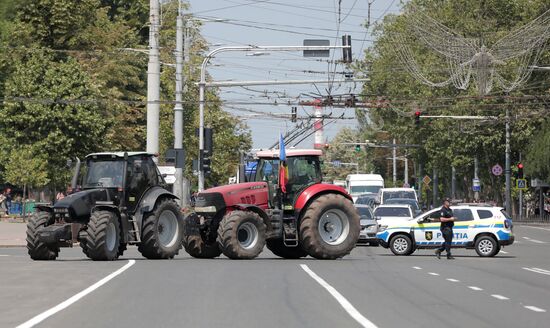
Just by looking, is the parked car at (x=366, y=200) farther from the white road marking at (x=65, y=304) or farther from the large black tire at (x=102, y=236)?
the white road marking at (x=65, y=304)

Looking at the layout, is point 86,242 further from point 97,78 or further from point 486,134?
point 486,134

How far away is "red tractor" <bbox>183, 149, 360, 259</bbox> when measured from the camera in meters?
31.0

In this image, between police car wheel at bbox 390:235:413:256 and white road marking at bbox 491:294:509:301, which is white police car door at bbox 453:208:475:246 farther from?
white road marking at bbox 491:294:509:301

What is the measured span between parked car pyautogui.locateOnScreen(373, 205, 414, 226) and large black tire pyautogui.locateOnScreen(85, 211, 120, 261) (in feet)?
54.6

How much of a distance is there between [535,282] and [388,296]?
630 cm

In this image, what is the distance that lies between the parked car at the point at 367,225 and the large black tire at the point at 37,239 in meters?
16.1

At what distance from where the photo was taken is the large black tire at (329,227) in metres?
31.2

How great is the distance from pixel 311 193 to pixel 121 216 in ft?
16.3

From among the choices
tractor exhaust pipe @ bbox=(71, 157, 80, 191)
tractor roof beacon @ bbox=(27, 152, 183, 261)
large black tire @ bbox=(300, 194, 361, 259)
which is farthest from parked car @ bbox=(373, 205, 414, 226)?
tractor exhaust pipe @ bbox=(71, 157, 80, 191)

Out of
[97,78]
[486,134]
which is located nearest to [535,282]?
[97,78]

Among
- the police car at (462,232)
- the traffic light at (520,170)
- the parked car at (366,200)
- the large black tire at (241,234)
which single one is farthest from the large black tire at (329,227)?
the traffic light at (520,170)

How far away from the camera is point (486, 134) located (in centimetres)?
8706

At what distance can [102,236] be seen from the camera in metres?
29.3

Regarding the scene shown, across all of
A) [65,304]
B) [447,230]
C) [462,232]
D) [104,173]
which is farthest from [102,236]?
[462,232]
